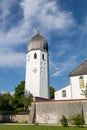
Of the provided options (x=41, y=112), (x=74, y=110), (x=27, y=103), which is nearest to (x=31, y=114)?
(x=41, y=112)

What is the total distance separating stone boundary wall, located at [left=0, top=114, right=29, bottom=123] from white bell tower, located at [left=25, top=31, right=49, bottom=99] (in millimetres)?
12420

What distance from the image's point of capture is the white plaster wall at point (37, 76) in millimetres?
51531

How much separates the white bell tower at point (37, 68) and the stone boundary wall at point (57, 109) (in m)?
17.8

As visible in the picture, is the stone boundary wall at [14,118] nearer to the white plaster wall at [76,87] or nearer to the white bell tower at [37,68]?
the white plaster wall at [76,87]

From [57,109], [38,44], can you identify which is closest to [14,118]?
[57,109]

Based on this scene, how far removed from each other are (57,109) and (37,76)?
21245 millimetres

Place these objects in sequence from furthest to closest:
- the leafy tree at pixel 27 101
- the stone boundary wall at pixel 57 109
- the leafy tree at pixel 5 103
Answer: the leafy tree at pixel 5 103
the leafy tree at pixel 27 101
the stone boundary wall at pixel 57 109

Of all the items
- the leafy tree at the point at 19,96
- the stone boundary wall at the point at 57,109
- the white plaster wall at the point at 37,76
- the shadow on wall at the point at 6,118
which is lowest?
the shadow on wall at the point at 6,118

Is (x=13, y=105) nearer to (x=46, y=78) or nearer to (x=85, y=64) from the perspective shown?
(x=46, y=78)

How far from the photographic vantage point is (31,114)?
33281 mm

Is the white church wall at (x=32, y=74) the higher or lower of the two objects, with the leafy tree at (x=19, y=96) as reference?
higher

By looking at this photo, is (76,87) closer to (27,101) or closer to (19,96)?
(27,101)

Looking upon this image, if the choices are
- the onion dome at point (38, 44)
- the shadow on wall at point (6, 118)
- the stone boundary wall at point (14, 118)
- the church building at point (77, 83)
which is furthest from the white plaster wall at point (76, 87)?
the onion dome at point (38, 44)

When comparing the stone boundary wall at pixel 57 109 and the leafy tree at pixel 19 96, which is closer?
the stone boundary wall at pixel 57 109
